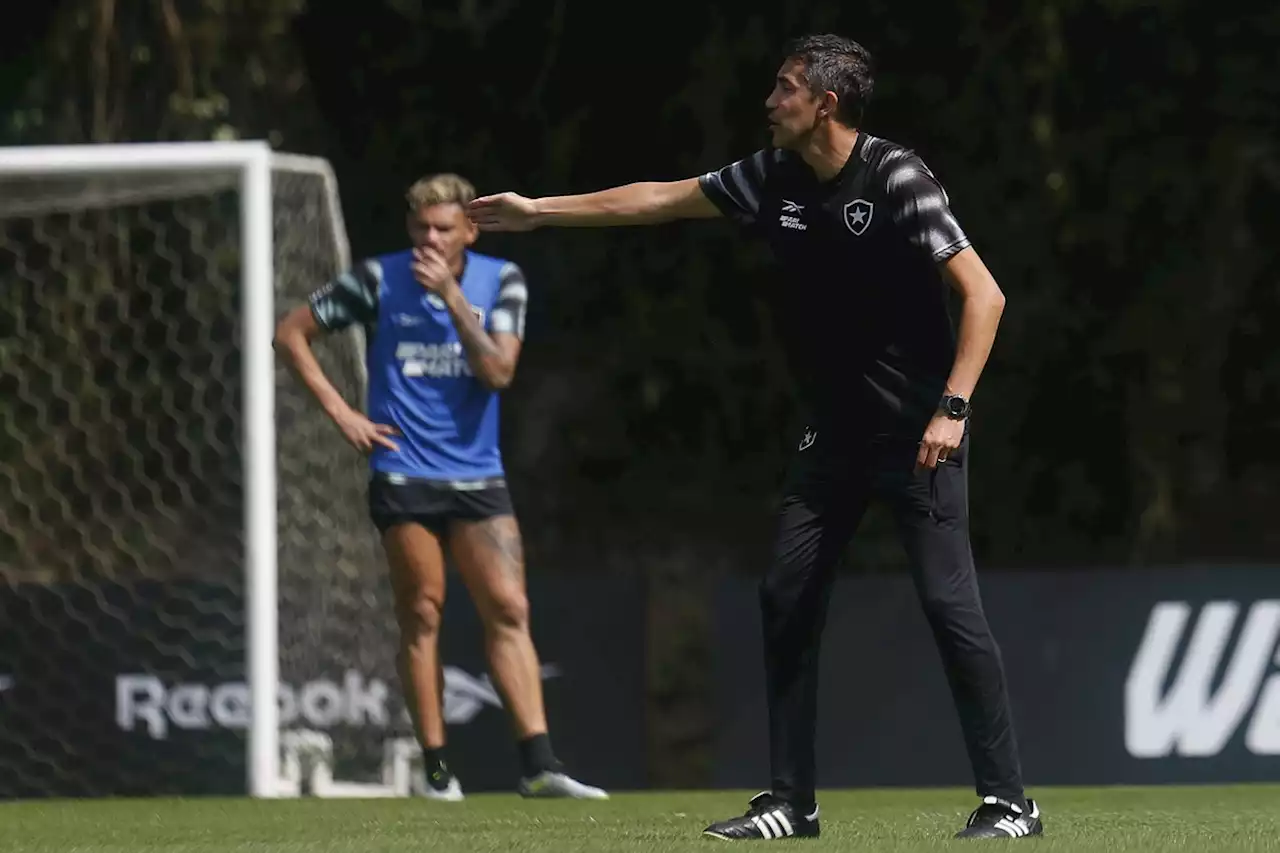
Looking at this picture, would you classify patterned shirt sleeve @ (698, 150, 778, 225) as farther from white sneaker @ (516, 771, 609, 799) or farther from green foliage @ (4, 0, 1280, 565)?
green foliage @ (4, 0, 1280, 565)

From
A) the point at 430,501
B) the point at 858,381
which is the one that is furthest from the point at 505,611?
the point at 858,381

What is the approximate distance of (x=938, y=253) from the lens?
5.33 m

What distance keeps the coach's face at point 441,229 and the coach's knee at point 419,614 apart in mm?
1089

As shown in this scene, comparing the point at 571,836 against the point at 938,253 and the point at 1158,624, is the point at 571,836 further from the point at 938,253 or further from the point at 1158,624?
the point at 1158,624

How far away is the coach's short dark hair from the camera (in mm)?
5430

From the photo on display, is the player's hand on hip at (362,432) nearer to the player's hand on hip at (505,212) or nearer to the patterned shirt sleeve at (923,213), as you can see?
the player's hand on hip at (505,212)

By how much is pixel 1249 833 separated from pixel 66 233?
627 cm

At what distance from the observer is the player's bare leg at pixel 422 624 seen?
7652 millimetres

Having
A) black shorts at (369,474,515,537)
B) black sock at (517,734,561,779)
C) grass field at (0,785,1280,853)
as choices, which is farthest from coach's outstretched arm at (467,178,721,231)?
black sock at (517,734,561,779)

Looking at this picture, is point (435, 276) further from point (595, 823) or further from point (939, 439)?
point (939, 439)

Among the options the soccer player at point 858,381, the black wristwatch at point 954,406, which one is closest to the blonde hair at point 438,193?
the soccer player at point 858,381

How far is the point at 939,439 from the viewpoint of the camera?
5258 mm

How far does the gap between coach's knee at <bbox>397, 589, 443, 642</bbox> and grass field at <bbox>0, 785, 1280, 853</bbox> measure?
1.81 feet

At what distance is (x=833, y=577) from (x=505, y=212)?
118cm
